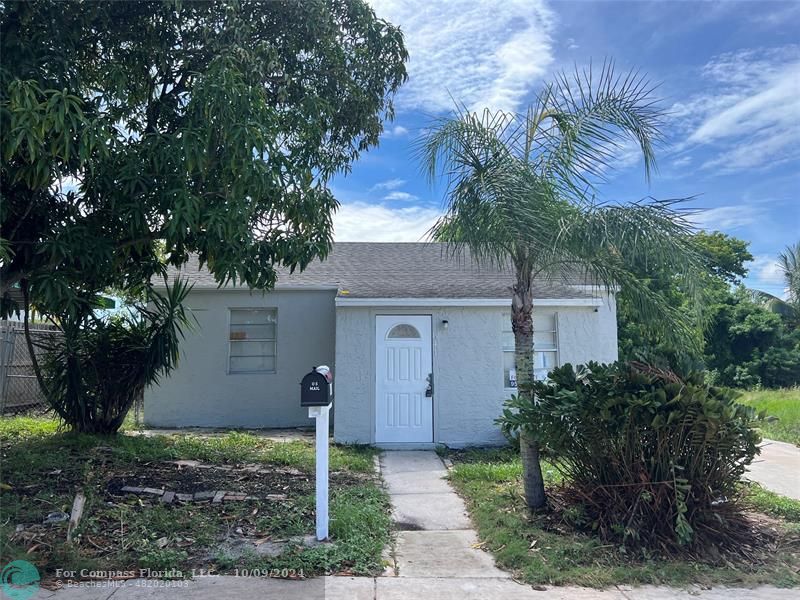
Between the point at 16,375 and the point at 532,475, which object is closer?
the point at 532,475

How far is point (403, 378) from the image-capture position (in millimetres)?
10234

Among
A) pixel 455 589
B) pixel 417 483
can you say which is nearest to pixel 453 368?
pixel 417 483

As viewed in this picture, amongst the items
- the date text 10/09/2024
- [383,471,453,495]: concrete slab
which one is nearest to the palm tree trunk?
[383,471,453,495]: concrete slab

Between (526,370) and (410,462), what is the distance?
3.36 meters

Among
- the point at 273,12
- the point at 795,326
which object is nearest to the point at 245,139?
the point at 273,12

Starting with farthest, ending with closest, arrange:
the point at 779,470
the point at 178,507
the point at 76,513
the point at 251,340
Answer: the point at 251,340, the point at 779,470, the point at 178,507, the point at 76,513

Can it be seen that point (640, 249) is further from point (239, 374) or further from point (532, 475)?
point (239, 374)

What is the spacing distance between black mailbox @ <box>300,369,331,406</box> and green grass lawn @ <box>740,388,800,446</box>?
6.63m

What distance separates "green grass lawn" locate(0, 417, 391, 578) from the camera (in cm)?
491

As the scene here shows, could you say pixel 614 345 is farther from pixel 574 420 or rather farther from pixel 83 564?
pixel 83 564

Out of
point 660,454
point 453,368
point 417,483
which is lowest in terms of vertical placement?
point 417,483

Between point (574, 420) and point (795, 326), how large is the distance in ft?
83.7

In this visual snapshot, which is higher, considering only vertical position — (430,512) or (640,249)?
(640,249)

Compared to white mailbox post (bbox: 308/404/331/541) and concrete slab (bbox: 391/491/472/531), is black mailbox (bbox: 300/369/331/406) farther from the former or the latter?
concrete slab (bbox: 391/491/472/531)
